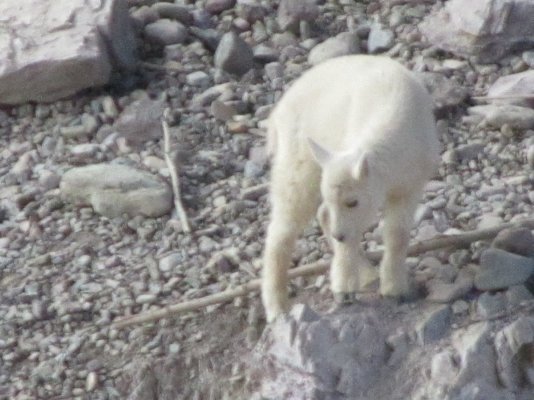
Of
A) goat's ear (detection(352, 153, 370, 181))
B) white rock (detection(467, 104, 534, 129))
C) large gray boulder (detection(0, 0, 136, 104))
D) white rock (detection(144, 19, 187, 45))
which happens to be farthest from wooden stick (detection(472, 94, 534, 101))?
goat's ear (detection(352, 153, 370, 181))

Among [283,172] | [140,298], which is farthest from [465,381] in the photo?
[140,298]

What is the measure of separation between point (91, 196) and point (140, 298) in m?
1.19

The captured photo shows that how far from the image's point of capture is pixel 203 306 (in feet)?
28.8

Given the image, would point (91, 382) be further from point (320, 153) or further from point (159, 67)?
point (159, 67)

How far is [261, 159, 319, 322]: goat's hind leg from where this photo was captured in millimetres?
7875

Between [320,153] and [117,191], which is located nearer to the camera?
[320,153]

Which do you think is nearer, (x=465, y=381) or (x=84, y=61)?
(x=465, y=381)

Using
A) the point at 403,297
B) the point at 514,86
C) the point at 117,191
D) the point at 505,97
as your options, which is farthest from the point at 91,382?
the point at 514,86

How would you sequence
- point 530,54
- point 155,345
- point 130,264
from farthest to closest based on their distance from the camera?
point 530,54, point 130,264, point 155,345

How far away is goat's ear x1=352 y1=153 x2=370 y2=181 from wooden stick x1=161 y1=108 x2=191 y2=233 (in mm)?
2543

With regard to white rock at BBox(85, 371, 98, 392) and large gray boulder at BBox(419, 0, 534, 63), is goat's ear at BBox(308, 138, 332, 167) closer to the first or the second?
white rock at BBox(85, 371, 98, 392)

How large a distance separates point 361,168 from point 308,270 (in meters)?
1.67

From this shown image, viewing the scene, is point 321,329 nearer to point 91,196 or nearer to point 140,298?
point 140,298

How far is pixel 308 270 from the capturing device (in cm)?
873
